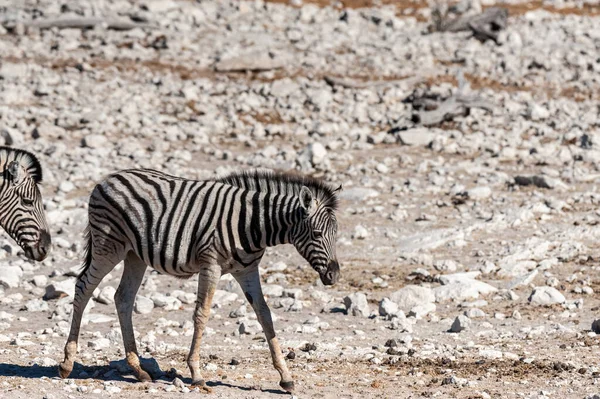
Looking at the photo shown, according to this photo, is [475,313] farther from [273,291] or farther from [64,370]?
[64,370]

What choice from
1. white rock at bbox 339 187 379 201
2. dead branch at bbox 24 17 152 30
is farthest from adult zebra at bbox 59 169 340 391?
dead branch at bbox 24 17 152 30

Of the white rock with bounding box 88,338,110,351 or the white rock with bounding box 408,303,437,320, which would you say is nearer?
the white rock with bounding box 88,338,110,351

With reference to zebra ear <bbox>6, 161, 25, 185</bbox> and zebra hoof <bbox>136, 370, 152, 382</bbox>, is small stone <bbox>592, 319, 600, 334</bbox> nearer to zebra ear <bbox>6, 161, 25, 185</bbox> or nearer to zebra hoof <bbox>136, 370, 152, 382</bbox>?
zebra hoof <bbox>136, 370, 152, 382</bbox>

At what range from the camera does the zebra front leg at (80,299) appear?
8227 mm

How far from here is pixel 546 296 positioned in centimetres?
1096

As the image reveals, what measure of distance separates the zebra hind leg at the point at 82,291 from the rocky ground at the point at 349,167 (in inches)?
5.9

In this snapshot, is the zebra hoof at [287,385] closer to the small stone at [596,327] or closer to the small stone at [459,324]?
the small stone at [459,324]

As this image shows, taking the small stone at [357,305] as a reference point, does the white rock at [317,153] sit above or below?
above

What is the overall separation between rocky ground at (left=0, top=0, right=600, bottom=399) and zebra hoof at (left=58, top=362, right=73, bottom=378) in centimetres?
8

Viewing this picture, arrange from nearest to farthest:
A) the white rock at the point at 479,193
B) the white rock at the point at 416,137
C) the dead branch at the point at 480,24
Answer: the white rock at the point at 479,193, the white rock at the point at 416,137, the dead branch at the point at 480,24

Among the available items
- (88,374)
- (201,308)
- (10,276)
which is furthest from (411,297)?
(10,276)

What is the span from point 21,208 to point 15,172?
0.97 ft

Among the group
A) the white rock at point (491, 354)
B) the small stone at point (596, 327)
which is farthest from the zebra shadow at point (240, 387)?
the small stone at point (596, 327)

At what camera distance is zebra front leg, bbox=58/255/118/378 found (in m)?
8.23
